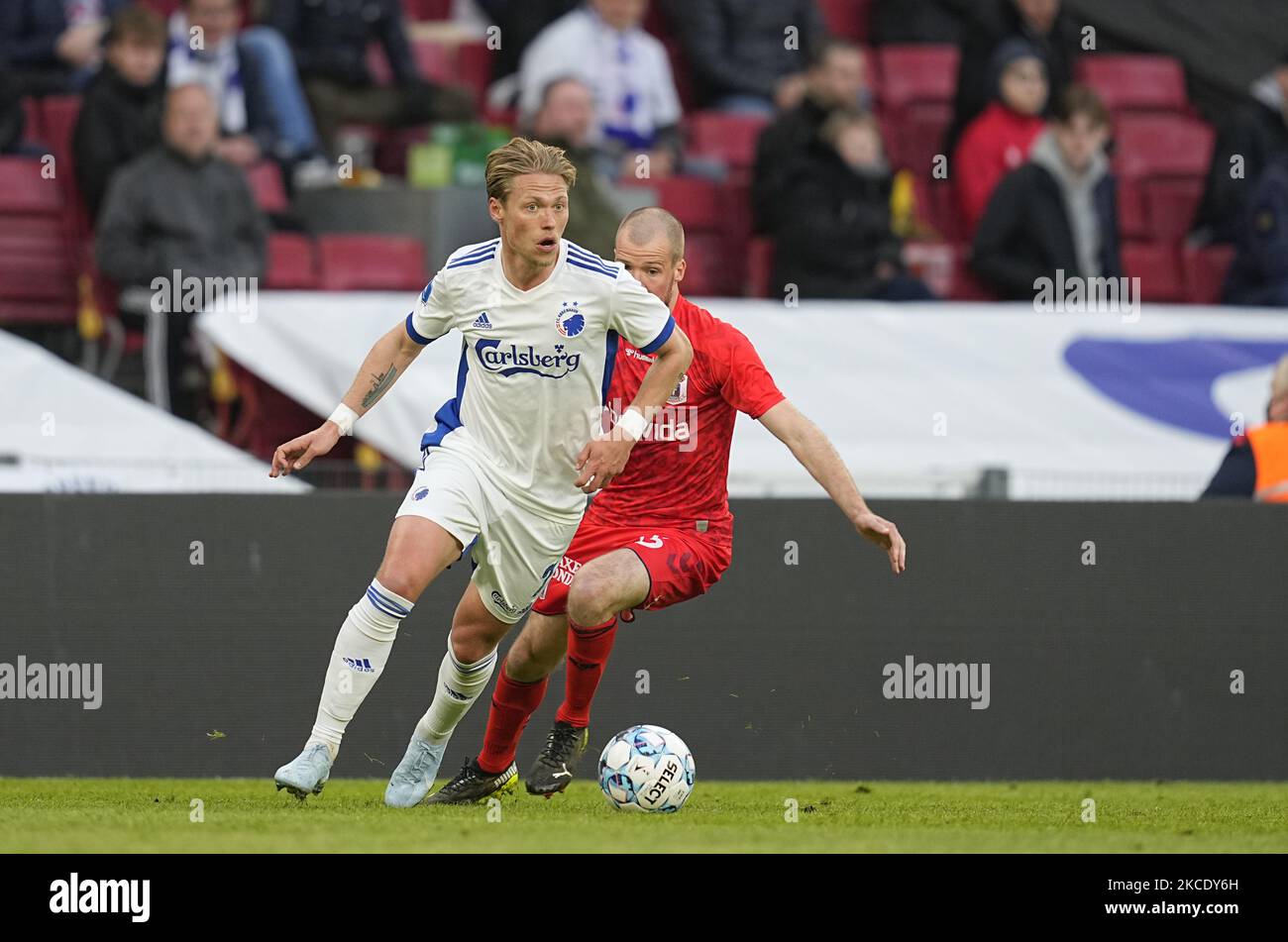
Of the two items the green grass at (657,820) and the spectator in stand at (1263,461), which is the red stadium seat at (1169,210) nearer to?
the spectator in stand at (1263,461)

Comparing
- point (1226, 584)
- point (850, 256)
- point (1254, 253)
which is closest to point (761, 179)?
point (850, 256)

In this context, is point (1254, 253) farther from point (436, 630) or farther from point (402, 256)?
point (436, 630)

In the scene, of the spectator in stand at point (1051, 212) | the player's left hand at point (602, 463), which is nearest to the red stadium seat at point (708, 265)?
the spectator in stand at point (1051, 212)

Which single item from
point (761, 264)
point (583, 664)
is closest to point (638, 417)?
point (583, 664)

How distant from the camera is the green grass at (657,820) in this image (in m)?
Result: 6.70

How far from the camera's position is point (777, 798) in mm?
8914

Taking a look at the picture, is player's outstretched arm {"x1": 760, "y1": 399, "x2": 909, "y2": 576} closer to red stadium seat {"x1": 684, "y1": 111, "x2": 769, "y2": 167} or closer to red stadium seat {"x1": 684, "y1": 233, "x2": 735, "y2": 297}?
red stadium seat {"x1": 684, "y1": 233, "x2": 735, "y2": 297}

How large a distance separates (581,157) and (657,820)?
616 centimetres

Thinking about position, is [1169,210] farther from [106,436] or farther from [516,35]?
[106,436]

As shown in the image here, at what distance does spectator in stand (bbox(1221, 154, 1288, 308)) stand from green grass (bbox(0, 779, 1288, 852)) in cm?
516

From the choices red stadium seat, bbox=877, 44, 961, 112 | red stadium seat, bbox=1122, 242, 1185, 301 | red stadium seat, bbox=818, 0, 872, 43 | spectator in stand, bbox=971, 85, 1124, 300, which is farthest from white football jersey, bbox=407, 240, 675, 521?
red stadium seat, bbox=818, 0, 872, 43

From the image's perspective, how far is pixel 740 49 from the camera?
50.8 feet

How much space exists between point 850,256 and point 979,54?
2.61 meters

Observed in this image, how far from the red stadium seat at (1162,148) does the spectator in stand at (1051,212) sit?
2290mm
